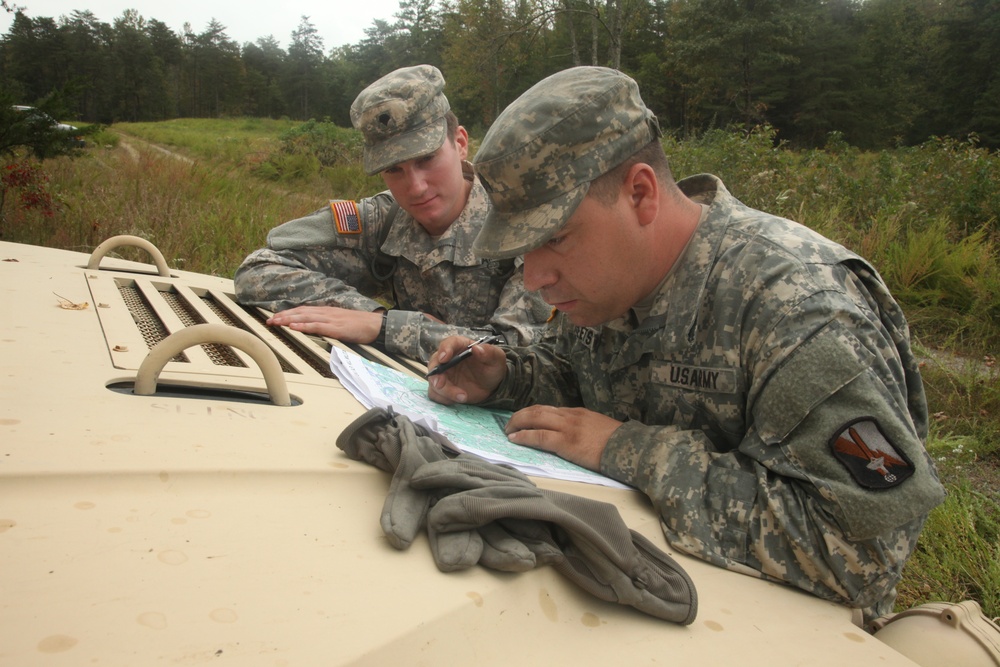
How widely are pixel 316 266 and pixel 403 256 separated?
13.6 inches

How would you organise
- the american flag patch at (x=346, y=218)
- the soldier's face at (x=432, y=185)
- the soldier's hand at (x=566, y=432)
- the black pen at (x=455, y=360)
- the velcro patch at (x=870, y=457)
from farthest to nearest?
the american flag patch at (x=346, y=218) < the soldier's face at (x=432, y=185) < the black pen at (x=455, y=360) < the soldier's hand at (x=566, y=432) < the velcro patch at (x=870, y=457)

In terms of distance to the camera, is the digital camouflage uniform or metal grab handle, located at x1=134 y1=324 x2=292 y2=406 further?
the digital camouflage uniform

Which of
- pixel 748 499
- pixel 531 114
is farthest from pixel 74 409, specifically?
pixel 748 499

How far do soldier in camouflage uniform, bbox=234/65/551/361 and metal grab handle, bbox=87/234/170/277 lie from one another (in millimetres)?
257

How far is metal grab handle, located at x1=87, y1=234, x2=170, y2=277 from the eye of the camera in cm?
221

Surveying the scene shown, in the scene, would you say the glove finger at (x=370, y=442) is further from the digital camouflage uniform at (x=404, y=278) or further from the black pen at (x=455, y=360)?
the digital camouflage uniform at (x=404, y=278)

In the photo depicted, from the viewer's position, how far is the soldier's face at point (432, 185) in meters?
2.33

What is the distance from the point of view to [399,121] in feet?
7.43

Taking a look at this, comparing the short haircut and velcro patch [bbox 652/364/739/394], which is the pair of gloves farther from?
the short haircut

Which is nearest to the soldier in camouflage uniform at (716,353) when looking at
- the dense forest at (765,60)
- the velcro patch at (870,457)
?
the velcro patch at (870,457)

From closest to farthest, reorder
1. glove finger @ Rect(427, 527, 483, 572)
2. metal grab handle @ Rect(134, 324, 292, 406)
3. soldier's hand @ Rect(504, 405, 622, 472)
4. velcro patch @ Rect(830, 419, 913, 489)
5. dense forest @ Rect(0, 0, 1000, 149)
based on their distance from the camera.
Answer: glove finger @ Rect(427, 527, 483, 572)
velcro patch @ Rect(830, 419, 913, 489)
metal grab handle @ Rect(134, 324, 292, 406)
soldier's hand @ Rect(504, 405, 622, 472)
dense forest @ Rect(0, 0, 1000, 149)

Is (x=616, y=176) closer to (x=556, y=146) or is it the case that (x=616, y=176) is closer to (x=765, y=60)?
(x=556, y=146)

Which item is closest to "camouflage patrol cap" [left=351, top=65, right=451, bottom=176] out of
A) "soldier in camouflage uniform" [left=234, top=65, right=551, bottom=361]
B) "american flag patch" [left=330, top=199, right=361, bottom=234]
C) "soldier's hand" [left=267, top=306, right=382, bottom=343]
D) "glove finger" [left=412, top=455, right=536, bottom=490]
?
"soldier in camouflage uniform" [left=234, top=65, right=551, bottom=361]

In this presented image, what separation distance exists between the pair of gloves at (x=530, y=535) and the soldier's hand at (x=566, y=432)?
1.03ft
